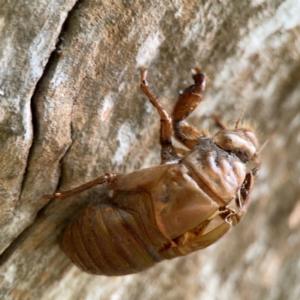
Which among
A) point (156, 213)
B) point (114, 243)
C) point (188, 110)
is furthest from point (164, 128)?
point (114, 243)

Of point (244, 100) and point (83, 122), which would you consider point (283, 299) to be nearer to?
point (244, 100)

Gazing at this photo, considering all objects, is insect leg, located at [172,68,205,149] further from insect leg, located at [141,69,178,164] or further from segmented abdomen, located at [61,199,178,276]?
segmented abdomen, located at [61,199,178,276]

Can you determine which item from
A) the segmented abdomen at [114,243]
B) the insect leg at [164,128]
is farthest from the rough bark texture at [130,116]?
the segmented abdomen at [114,243]

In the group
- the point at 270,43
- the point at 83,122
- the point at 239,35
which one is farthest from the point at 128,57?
the point at 270,43

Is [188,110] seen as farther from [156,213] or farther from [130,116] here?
[156,213]

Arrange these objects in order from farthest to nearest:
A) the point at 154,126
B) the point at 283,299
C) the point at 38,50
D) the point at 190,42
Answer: the point at 283,299
the point at 154,126
the point at 190,42
the point at 38,50

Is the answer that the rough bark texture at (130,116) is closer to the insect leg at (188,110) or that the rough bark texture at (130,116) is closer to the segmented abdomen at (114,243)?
the insect leg at (188,110)

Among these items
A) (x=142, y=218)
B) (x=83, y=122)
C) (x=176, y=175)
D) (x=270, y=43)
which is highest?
(x=270, y=43)
